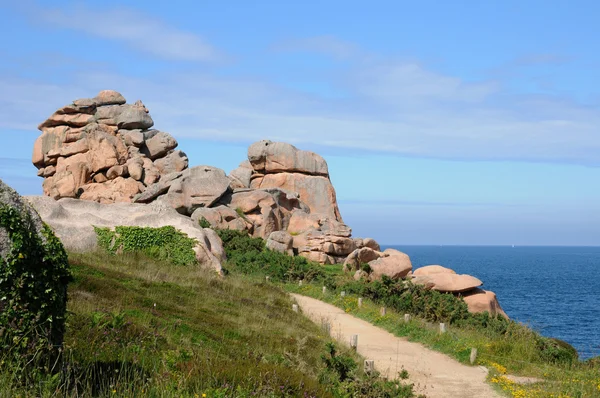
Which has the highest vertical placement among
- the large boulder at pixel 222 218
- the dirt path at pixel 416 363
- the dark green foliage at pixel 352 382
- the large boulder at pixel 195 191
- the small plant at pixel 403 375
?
the large boulder at pixel 195 191

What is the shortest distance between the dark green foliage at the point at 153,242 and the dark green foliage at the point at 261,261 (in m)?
5.17

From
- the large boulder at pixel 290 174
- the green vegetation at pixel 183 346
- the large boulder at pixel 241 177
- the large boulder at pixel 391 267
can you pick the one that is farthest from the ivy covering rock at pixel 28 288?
the large boulder at pixel 290 174

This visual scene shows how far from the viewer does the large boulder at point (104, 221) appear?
2634 centimetres

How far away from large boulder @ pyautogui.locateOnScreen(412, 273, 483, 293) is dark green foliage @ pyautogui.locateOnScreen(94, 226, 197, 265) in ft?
42.8

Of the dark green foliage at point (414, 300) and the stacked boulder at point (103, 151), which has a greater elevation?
the stacked boulder at point (103, 151)

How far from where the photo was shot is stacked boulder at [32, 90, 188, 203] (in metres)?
51.8

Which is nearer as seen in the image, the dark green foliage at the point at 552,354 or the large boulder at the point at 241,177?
the dark green foliage at the point at 552,354

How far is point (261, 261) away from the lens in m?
35.3

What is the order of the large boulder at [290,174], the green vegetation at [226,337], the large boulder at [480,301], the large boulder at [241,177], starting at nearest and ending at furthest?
the green vegetation at [226,337] < the large boulder at [480,301] < the large boulder at [241,177] < the large boulder at [290,174]

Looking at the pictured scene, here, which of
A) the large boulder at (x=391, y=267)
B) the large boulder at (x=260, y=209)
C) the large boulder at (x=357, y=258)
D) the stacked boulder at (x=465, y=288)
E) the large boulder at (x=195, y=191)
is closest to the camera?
the stacked boulder at (x=465, y=288)

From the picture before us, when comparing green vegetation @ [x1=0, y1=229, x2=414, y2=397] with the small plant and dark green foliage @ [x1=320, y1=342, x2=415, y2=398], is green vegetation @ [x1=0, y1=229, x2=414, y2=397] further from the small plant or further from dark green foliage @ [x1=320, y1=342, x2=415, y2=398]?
A: the small plant

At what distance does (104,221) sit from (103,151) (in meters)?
26.2

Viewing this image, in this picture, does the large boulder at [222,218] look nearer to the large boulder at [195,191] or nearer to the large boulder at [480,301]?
the large boulder at [195,191]

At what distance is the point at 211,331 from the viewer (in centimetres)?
1431
